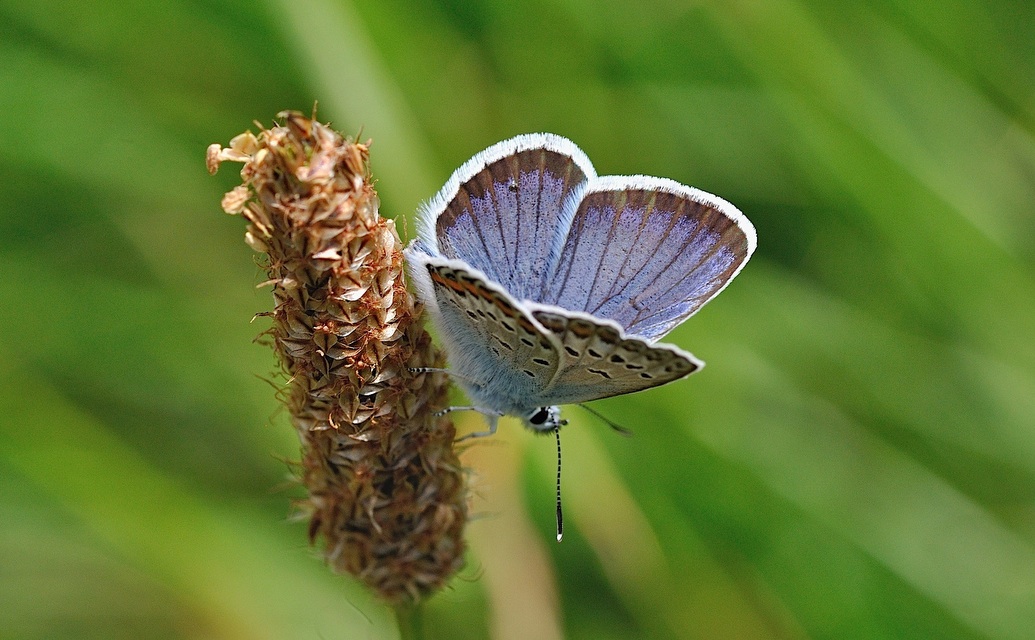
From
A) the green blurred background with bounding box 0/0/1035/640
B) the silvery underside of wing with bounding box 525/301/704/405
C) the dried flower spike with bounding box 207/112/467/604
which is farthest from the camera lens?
the green blurred background with bounding box 0/0/1035/640

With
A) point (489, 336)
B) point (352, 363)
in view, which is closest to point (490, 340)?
point (489, 336)

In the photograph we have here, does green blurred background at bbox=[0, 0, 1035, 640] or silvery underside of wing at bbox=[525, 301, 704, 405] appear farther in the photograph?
green blurred background at bbox=[0, 0, 1035, 640]

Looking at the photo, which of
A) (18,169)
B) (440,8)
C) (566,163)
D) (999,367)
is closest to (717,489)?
(999,367)

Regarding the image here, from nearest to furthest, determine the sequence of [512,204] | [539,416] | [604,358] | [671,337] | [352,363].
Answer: [352,363]
[604,358]
[512,204]
[539,416]
[671,337]

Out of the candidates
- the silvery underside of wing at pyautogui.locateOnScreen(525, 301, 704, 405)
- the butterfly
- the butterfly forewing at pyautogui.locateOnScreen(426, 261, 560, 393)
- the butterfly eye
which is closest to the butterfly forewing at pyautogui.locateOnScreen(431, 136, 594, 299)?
the butterfly

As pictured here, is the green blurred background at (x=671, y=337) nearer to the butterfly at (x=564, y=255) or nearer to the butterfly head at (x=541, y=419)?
the butterfly head at (x=541, y=419)

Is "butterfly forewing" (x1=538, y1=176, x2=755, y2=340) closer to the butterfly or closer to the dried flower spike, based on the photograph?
the butterfly

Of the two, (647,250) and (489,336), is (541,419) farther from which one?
(647,250)
